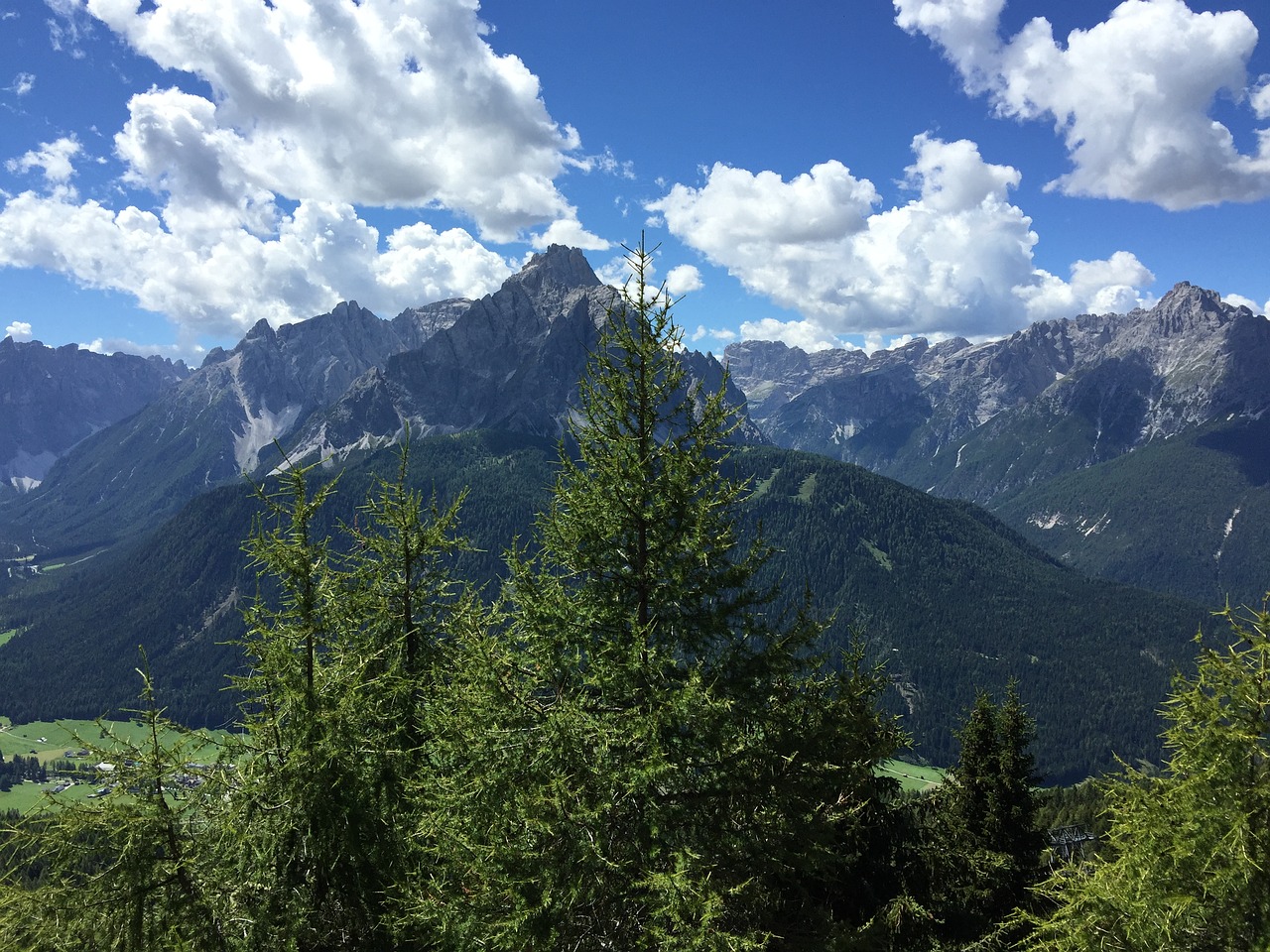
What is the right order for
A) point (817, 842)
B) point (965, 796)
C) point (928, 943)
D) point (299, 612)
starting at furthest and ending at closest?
point (965, 796), point (928, 943), point (299, 612), point (817, 842)

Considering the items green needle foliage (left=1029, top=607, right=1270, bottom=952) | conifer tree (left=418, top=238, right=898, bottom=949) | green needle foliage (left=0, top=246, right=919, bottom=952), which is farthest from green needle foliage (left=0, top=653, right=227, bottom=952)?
green needle foliage (left=1029, top=607, right=1270, bottom=952)

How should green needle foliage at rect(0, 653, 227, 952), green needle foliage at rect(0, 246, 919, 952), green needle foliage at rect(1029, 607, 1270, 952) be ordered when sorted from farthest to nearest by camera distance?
green needle foliage at rect(1029, 607, 1270, 952) < green needle foliage at rect(0, 246, 919, 952) < green needle foliage at rect(0, 653, 227, 952)

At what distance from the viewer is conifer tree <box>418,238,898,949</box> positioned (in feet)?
35.7

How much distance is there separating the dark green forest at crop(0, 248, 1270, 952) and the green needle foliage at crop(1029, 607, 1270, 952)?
0.06m

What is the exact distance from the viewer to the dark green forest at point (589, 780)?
10836 millimetres

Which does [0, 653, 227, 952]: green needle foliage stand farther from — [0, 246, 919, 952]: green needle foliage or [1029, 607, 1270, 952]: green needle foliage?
[1029, 607, 1270, 952]: green needle foliage

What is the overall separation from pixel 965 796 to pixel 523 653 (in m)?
24.1

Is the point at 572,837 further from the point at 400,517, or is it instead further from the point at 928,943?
the point at 928,943

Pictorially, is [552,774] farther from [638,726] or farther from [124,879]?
[124,879]

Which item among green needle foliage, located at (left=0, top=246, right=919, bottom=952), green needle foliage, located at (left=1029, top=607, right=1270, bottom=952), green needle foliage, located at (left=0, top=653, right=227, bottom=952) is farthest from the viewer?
green needle foliage, located at (left=1029, top=607, right=1270, bottom=952)

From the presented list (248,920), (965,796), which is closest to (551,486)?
(248,920)

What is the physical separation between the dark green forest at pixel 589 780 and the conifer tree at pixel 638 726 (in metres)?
0.05

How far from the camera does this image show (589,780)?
11211 mm

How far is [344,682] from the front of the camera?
12.9 m
